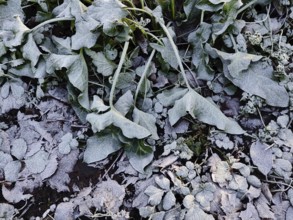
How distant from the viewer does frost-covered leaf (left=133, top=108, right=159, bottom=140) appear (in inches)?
71.1

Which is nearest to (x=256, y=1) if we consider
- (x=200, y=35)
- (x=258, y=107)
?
(x=200, y=35)

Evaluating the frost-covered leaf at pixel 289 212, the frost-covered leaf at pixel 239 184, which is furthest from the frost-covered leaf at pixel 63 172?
the frost-covered leaf at pixel 289 212

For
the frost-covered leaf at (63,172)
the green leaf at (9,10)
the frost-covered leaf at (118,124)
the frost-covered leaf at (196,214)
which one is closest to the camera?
the frost-covered leaf at (196,214)

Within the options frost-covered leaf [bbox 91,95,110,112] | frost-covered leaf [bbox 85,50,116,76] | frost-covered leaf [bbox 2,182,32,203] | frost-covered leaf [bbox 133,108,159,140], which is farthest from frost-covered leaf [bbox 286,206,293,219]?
frost-covered leaf [bbox 2,182,32,203]

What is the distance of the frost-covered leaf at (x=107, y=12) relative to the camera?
1830 millimetres

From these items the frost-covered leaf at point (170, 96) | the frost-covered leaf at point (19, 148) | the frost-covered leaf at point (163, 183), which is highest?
the frost-covered leaf at point (170, 96)

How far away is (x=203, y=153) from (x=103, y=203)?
0.45m

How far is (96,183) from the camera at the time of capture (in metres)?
1.80

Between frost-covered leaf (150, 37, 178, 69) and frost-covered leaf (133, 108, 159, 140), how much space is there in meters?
0.25

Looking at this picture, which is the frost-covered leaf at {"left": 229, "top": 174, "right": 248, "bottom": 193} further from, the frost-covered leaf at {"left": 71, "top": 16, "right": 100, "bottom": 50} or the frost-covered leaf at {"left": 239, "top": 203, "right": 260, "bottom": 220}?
the frost-covered leaf at {"left": 71, "top": 16, "right": 100, "bottom": 50}

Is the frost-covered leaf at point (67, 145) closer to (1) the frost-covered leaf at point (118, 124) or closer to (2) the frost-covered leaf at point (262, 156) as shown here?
(1) the frost-covered leaf at point (118, 124)

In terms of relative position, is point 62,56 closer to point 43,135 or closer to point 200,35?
point 43,135

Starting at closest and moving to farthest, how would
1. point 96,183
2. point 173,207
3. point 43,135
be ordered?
point 173,207 < point 96,183 < point 43,135

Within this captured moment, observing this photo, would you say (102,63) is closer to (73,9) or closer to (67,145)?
(73,9)
